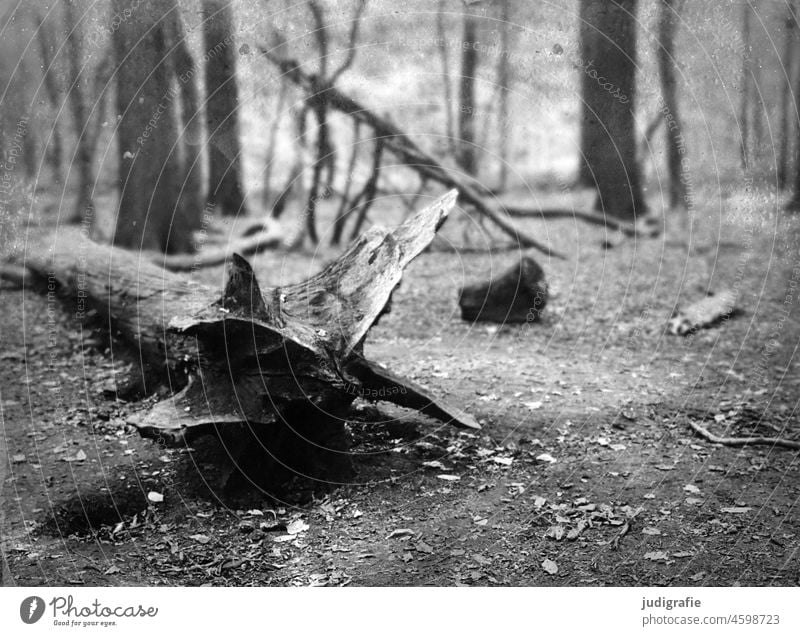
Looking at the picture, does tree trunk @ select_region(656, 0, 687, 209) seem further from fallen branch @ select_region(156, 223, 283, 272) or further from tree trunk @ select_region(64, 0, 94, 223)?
tree trunk @ select_region(64, 0, 94, 223)

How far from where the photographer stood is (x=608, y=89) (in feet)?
14.1

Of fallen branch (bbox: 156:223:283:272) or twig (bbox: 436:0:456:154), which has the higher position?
twig (bbox: 436:0:456:154)

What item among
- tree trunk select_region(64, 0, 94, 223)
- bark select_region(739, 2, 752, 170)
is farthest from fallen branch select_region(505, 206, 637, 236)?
tree trunk select_region(64, 0, 94, 223)

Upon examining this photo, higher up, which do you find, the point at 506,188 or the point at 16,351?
the point at 506,188

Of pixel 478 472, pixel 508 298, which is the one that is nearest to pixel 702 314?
pixel 508 298

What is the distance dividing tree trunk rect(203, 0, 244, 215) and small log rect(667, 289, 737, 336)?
2980 millimetres

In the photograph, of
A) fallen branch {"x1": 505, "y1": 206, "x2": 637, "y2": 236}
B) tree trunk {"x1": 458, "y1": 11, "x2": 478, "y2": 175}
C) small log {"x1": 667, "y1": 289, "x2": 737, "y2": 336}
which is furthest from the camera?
fallen branch {"x1": 505, "y1": 206, "x2": 637, "y2": 236}

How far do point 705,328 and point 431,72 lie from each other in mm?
2486

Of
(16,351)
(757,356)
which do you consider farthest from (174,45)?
(757,356)

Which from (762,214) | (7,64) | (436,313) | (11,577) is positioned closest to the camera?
(11,577)

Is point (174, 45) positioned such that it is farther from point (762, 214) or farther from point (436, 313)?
point (762, 214)

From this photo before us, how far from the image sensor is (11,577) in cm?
308

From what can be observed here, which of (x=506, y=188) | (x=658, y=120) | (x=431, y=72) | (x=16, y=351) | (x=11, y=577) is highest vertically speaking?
(x=431, y=72)
